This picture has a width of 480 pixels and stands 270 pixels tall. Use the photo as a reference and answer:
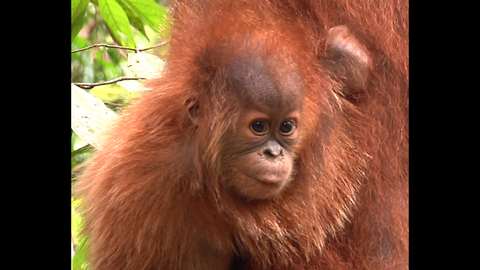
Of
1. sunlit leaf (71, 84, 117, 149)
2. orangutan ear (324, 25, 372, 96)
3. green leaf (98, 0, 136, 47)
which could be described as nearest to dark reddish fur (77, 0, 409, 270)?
orangutan ear (324, 25, 372, 96)

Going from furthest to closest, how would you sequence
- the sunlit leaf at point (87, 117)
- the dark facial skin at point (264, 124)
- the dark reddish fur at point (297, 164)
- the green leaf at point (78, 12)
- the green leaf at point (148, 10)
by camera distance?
1. the green leaf at point (148, 10)
2. the green leaf at point (78, 12)
3. the sunlit leaf at point (87, 117)
4. the dark reddish fur at point (297, 164)
5. the dark facial skin at point (264, 124)

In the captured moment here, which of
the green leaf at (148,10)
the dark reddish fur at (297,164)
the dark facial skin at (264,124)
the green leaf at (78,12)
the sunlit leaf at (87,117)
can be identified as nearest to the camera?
the dark facial skin at (264,124)

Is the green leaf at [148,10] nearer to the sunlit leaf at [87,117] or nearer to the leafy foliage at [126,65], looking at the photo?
the leafy foliage at [126,65]

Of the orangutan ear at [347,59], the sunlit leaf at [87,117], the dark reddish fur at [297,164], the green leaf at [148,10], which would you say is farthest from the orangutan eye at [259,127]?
the green leaf at [148,10]

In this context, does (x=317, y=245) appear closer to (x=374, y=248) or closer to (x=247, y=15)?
(x=374, y=248)

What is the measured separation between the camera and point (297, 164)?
2.77 meters

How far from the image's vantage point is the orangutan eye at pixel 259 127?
2.56 meters

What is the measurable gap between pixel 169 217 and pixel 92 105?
33.0 inches

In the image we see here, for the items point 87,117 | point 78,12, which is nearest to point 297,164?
point 87,117

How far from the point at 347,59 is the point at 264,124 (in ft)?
1.65

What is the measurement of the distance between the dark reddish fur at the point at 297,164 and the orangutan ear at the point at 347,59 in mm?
36

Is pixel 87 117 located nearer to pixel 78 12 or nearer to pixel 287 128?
pixel 78 12

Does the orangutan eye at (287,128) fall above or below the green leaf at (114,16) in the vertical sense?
below

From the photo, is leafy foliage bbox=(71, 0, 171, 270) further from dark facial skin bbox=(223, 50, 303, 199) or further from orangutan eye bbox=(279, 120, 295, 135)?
orangutan eye bbox=(279, 120, 295, 135)
